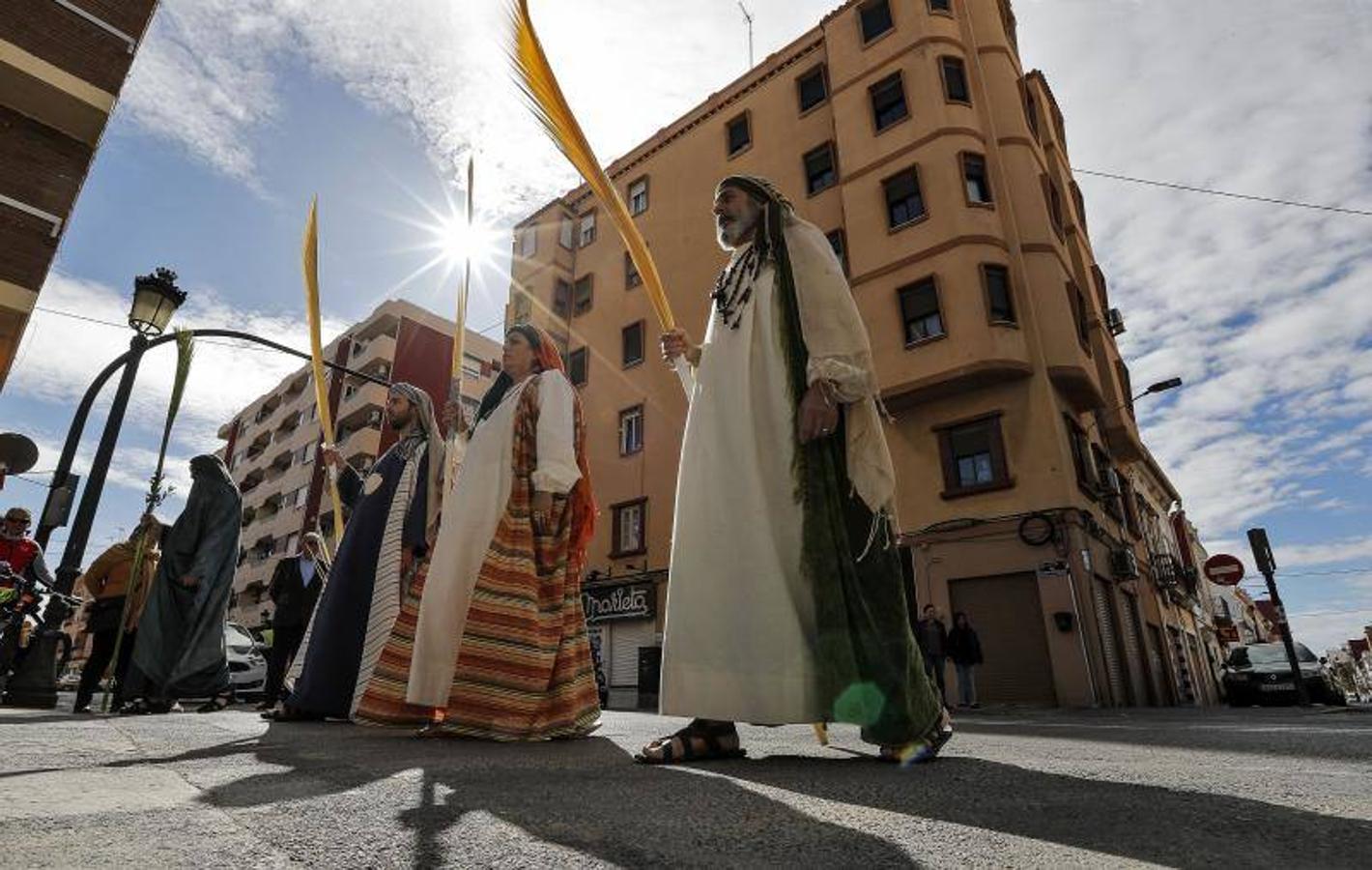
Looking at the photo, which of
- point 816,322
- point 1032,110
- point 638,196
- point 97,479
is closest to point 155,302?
point 97,479

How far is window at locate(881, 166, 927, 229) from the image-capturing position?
17.2 metres

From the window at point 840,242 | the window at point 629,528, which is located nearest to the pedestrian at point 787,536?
the window at point 840,242

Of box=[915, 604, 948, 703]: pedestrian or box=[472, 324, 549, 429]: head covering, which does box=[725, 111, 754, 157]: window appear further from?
box=[472, 324, 549, 429]: head covering

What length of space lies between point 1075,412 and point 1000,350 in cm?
354

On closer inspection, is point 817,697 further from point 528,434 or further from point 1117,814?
point 528,434

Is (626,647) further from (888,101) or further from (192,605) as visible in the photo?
(888,101)

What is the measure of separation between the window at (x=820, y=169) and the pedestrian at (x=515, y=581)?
17598 mm

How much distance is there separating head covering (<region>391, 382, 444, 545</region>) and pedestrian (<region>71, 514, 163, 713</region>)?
329 cm

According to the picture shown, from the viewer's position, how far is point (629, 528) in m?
21.8

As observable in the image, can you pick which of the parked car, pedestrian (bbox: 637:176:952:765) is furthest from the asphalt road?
the parked car

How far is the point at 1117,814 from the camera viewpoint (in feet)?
3.98

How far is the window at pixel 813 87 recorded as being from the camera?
2091 cm

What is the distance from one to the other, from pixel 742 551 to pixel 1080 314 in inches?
716

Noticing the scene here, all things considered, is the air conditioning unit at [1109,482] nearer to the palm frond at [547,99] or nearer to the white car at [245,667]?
the palm frond at [547,99]
